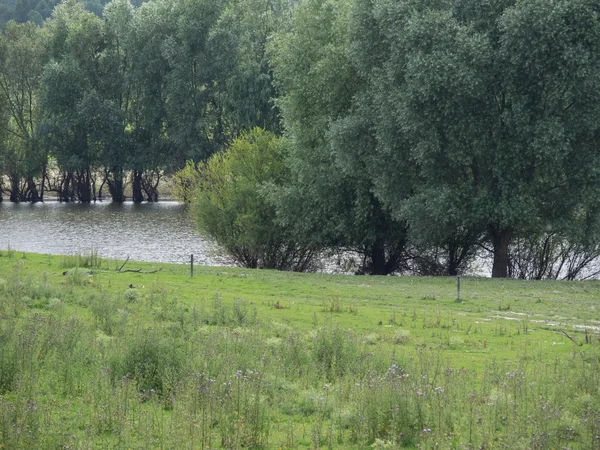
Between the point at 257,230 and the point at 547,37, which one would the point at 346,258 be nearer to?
the point at 257,230

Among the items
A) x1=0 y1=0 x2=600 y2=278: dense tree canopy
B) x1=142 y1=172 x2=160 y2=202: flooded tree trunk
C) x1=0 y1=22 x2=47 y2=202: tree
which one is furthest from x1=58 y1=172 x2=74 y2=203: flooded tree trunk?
x1=0 y1=0 x2=600 y2=278: dense tree canopy

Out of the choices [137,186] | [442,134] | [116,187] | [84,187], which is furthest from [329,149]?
[84,187]

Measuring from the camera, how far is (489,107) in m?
37.6

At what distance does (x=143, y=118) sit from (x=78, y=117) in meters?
7.94

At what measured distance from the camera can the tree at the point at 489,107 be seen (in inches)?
1363

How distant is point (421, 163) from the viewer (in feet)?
129

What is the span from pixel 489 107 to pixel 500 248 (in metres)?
7.42

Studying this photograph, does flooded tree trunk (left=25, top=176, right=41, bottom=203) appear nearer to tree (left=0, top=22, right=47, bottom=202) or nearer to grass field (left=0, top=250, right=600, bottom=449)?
tree (left=0, top=22, right=47, bottom=202)

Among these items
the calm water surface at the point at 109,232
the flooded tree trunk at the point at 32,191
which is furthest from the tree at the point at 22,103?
the calm water surface at the point at 109,232

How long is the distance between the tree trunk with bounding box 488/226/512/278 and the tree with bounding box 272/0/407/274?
5.44m

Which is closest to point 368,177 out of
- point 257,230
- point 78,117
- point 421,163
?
point 421,163

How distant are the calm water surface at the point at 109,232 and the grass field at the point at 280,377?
2903 cm

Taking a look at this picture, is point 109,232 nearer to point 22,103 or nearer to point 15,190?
point 15,190

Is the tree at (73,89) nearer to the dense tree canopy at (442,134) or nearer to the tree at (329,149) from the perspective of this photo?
A: the dense tree canopy at (442,134)
